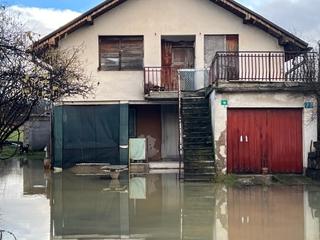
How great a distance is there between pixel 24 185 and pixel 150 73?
25.8 feet

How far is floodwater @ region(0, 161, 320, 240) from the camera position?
10664mm

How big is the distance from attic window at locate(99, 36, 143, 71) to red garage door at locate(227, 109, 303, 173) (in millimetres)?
Answer: 6289

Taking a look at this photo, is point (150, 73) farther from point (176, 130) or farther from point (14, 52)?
point (14, 52)

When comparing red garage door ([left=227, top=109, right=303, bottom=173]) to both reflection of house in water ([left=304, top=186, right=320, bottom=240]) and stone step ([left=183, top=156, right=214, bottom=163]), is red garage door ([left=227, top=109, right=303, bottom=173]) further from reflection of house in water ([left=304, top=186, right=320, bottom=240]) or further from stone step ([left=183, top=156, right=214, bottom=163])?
reflection of house in water ([left=304, top=186, right=320, bottom=240])

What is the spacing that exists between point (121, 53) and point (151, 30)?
5.24ft

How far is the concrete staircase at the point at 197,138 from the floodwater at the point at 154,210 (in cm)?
78

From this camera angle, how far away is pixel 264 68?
2186cm

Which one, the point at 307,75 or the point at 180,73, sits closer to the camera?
the point at 307,75

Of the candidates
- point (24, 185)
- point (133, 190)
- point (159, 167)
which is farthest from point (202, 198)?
point (159, 167)

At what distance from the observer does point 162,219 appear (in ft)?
39.3

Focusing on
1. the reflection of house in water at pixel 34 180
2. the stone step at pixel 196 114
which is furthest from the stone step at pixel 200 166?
the reflection of house in water at pixel 34 180

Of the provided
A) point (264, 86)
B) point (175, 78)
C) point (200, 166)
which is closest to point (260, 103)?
point (264, 86)

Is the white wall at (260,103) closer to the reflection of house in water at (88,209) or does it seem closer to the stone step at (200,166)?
the stone step at (200,166)

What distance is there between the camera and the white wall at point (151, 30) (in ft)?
77.4
